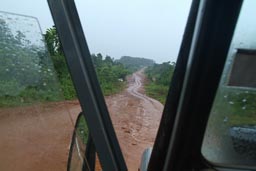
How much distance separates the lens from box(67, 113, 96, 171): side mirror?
1124 millimetres

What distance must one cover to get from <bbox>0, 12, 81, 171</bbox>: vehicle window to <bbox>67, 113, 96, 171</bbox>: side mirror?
3 cm

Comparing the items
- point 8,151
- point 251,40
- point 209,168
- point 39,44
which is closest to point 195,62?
point 251,40

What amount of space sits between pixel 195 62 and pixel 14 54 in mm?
661

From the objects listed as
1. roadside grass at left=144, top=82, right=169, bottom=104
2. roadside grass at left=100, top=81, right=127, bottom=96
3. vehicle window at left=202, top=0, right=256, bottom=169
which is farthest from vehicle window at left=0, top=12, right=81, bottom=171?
vehicle window at left=202, top=0, right=256, bottom=169

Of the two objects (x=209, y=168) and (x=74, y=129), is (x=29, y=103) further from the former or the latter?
(x=209, y=168)

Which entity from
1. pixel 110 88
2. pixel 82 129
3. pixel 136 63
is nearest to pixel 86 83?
pixel 82 129

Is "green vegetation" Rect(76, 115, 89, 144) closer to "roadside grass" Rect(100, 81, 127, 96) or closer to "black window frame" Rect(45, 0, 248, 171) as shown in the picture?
"black window frame" Rect(45, 0, 248, 171)

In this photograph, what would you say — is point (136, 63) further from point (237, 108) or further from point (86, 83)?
point (237, 108)

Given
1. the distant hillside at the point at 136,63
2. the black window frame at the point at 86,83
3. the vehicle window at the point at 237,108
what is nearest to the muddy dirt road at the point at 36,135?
A: the black window frame at the point at 86,83

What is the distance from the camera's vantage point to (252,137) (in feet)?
3.23

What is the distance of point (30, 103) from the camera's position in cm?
111

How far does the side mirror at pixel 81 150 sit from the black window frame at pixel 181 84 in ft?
0.27

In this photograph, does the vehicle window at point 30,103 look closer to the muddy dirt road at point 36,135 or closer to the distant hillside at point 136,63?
the muddy dirt road at point 36,135

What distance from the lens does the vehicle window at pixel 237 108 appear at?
763 millimetres
